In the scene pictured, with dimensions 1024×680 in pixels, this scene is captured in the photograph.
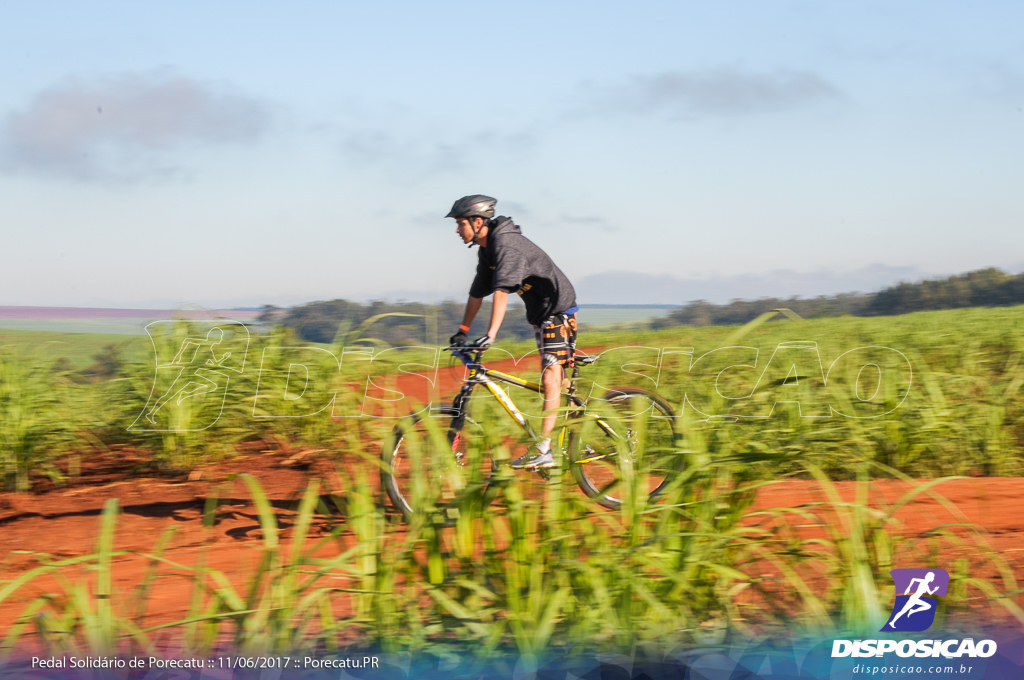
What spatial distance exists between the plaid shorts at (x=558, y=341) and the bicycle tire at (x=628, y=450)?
347mm

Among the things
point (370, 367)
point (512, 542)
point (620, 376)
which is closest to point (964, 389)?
point (620, 376)

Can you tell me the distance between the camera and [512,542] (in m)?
2.90

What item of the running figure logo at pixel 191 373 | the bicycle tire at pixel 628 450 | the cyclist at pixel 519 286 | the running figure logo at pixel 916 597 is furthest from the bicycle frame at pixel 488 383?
the running figure logo at pixel 191 373

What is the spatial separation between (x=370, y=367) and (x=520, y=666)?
13.9 feet

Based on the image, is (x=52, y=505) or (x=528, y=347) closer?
(x=52, y=505)

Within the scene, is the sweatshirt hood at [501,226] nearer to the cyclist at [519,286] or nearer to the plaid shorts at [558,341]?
the cyclist at [519,286]

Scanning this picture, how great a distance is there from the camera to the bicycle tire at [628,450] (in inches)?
124

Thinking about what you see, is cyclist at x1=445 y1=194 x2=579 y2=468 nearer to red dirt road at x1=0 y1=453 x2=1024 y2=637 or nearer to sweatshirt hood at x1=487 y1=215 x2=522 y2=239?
sweatshirt hood at x1=487 y1=215 x2=522 y2=239

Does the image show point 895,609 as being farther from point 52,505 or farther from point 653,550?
point 52,505

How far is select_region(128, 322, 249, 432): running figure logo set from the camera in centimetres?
629

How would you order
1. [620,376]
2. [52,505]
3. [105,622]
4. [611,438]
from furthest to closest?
[620,376] → [52,505] → [611,438] → [105,622]

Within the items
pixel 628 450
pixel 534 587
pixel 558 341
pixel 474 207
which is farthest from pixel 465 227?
pixel 534 587

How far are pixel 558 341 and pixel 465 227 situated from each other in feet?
2.84

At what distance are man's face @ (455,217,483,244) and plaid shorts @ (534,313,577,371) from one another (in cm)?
68
